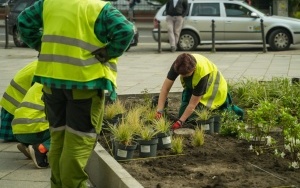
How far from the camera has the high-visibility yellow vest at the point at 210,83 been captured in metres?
8.28

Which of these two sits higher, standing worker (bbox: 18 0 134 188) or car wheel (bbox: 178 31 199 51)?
standing worker (bbox: 18 0 134 188)

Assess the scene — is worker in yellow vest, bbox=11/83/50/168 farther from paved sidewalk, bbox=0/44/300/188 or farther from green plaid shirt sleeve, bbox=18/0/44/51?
green plaid shirt sleeve, bbox=18/0/44/51

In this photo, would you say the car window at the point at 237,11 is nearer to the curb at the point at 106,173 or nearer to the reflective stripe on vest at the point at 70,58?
the curb at the point at 106,173

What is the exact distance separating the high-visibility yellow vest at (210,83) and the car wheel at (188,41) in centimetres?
1278

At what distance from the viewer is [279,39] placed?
21250 millimetres

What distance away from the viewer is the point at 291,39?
21.3 meters

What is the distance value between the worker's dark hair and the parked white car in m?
13.5

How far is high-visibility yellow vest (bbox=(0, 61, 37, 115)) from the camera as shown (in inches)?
319

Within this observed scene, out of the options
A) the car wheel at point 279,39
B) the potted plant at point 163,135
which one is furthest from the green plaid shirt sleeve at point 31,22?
the car wheel at point 279,39

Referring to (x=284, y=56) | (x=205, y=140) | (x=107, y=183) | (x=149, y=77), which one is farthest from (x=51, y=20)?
(x=284, y=56)

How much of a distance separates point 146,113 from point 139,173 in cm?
210

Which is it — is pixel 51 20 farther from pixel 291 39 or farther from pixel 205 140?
pixel 291 39

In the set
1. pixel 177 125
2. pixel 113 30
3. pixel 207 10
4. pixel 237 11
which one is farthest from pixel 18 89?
pixel 237 11

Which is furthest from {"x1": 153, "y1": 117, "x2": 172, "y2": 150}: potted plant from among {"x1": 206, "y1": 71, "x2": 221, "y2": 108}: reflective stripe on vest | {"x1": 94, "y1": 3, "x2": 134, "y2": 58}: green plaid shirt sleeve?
{"x1": 94, "y1": 3, "x2": 134, "y2": 58}: green plaid shirt sleeve
